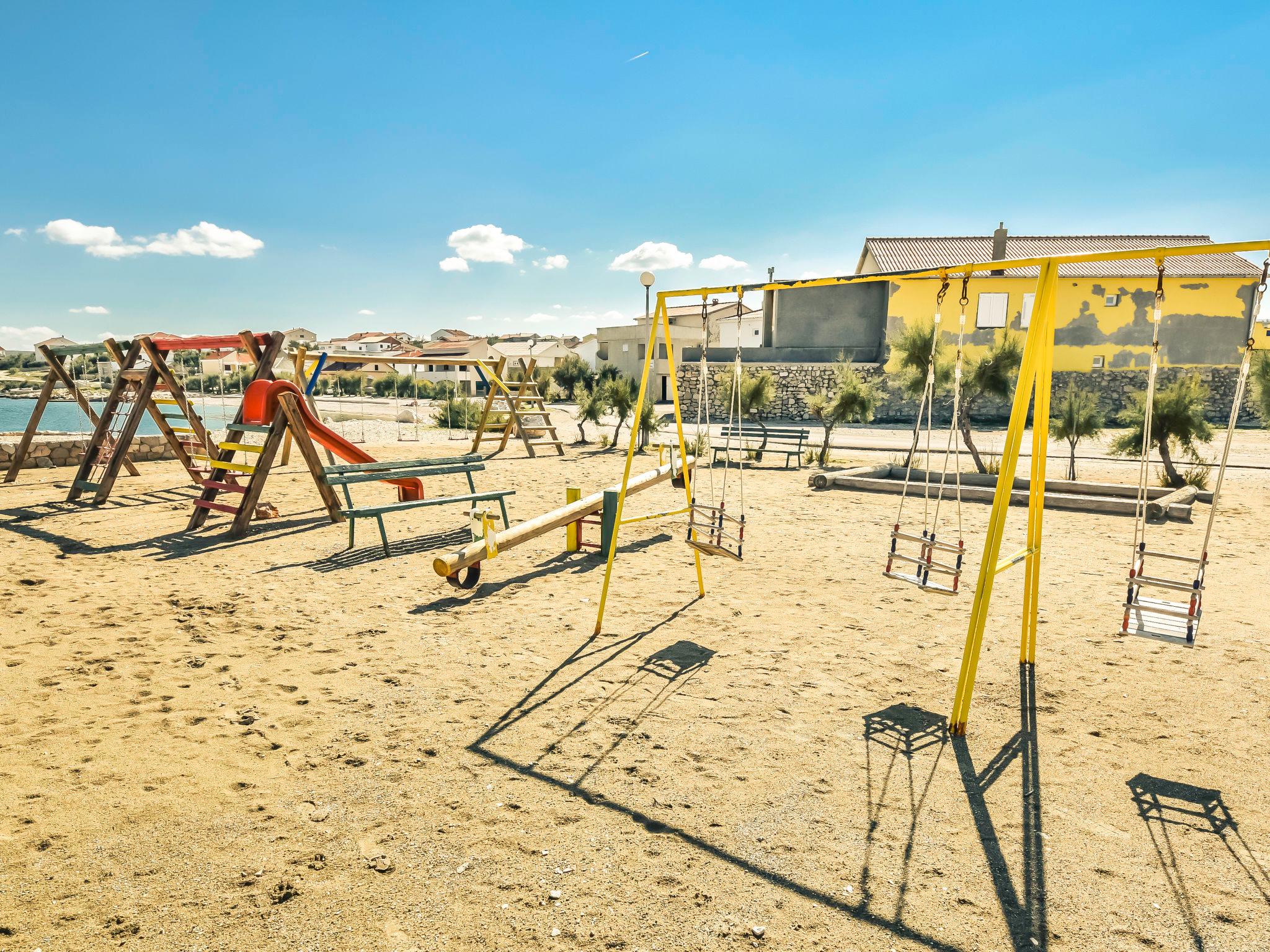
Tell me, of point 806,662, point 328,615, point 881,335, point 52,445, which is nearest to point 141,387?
point 52,445

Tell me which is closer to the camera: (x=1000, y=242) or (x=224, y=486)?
(x=224, y=486)

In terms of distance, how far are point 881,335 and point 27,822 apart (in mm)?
29814

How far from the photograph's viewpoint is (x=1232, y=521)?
897cm

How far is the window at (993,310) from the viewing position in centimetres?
2753

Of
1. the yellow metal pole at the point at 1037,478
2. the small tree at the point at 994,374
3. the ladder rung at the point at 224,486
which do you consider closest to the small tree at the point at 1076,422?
the small tree at the point at 994,374

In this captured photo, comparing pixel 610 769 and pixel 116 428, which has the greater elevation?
pixel 116 428

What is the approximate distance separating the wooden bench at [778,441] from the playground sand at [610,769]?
9073mm

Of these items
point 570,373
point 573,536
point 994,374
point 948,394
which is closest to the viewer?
point 573,536

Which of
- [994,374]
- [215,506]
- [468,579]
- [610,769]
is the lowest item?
[610,769]

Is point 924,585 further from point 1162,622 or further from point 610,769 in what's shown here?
point 610,769

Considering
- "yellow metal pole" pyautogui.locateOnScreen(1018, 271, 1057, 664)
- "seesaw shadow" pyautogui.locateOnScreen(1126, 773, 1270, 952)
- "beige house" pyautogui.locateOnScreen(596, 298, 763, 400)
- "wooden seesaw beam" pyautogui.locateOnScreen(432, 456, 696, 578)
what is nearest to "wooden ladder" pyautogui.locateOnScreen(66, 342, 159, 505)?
"wooden seesaw beam" pyautogui.locateOnScreen(432, 456, 696, 578)

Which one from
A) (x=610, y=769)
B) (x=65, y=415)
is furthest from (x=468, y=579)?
(x=65, y=415)

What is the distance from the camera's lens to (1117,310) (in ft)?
87.7

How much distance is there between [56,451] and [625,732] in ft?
43.3
